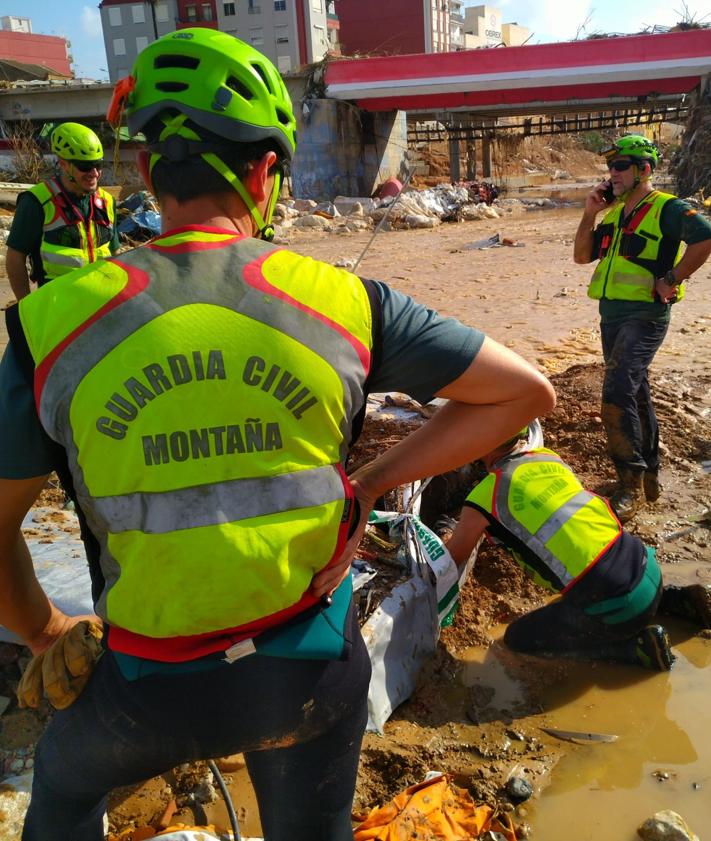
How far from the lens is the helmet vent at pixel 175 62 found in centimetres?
132

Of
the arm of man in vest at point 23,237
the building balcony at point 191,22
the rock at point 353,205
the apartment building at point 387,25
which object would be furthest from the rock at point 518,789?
the building balcony at point 191,22

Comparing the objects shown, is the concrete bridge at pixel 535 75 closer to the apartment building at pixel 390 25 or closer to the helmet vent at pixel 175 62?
the helmet vent at pixel 175 62

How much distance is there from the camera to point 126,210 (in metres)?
16.2

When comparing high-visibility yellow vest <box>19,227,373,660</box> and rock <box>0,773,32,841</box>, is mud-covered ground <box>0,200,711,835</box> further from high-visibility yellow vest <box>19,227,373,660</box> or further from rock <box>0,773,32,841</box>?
high-visibility yellow vest <box>19,227,373,660</box>

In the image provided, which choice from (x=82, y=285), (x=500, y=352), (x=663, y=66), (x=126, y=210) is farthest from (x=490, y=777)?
(x=663, y=66)

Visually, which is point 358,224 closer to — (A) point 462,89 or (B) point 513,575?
(A) point 462,89

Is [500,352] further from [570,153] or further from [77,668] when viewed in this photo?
[570,153]

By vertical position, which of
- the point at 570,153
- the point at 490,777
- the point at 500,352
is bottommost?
the point at 570,153

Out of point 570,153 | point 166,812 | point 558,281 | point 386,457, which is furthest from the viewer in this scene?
point 570,153

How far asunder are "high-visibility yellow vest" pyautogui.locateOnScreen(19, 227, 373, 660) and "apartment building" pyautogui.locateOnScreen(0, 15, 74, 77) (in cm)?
6562

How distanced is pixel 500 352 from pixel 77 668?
0.96 meters

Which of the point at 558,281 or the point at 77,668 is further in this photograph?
the point at 558,281

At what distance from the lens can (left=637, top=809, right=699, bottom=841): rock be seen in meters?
2.28

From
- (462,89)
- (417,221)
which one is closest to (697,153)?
(462,89)
